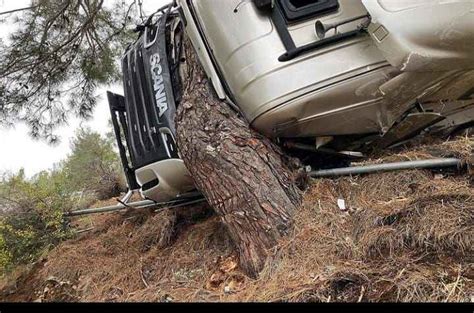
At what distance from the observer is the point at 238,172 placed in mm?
2453

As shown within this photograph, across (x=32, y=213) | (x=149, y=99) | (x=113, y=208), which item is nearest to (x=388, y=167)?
(x=149, y=99)

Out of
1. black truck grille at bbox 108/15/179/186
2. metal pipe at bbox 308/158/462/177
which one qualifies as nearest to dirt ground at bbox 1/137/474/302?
metal pipe at bbox 308/158/462/177

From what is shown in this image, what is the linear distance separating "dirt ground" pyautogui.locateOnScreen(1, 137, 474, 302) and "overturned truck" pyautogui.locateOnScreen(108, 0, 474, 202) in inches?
9.9

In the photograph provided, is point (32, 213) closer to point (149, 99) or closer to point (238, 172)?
point (149, 99)

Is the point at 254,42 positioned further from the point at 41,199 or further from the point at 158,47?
the point at 41,199

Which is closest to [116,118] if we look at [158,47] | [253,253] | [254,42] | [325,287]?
[158,47]

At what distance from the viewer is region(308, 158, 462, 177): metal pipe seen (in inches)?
92.6

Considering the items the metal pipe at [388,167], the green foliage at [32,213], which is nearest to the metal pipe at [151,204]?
the green foliage at [32,213]

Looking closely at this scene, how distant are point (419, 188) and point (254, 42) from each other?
3.56 ft

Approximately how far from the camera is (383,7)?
227cm

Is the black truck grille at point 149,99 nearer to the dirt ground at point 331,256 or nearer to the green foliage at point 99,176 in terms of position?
the dirt ground at point 331,256

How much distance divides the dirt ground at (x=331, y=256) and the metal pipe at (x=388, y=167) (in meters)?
0.03

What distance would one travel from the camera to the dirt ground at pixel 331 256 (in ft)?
5.68

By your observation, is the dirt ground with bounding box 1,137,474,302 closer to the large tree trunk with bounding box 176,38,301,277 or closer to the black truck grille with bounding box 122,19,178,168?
the large tree trunk with bounding box 176,38,301,277
